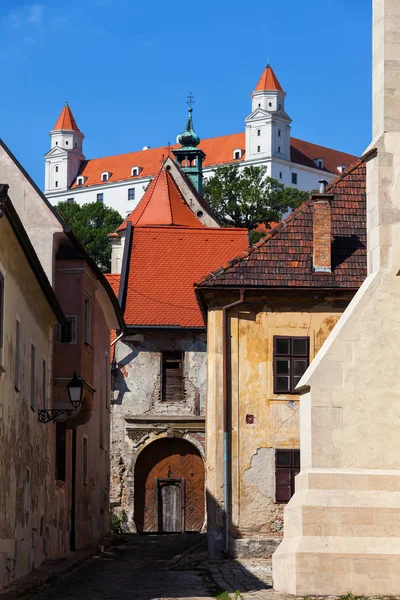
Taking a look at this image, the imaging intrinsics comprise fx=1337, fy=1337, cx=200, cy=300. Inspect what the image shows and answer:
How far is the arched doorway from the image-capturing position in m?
41.8

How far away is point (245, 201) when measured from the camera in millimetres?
110625

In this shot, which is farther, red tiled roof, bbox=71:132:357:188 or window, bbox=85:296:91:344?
red tiled roof, bbox=71:132:357:188

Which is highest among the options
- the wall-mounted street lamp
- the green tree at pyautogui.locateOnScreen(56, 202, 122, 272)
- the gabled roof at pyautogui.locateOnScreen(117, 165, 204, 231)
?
the green tree at pyautogui.locateOnScreen(56, 202, 122, 272)

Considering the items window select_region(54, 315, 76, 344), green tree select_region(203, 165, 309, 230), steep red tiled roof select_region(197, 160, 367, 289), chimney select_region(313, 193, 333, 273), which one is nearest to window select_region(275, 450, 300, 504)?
steep red tiled roof select_region(197, 160, 367, 289)

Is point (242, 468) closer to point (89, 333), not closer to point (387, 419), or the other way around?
point (89, 333)

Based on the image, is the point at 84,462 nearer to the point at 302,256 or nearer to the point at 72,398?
the point at 72,398

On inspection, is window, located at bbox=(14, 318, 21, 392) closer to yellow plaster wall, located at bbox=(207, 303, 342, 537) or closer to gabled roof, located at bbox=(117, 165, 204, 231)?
yellow plaster wall, located at bbox=(207, 303, 342, 537)

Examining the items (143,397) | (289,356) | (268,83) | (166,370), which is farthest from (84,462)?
(268,83)

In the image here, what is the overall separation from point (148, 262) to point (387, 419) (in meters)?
27.9

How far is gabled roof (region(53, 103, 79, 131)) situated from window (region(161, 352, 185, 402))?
137995 millimetres

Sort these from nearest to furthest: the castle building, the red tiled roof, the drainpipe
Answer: the drainpipe
the castle building
the red tiled roof

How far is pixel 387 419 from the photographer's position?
16375 millimetres

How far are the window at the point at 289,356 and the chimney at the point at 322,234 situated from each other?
4.93ft

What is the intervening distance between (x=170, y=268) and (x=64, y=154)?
132m
